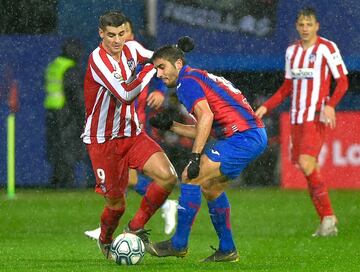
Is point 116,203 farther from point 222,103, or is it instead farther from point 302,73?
point 302,73

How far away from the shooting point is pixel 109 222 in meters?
10.8

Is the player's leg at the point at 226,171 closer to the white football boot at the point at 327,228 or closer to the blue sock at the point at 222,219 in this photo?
the blue sock at the point at 222,219

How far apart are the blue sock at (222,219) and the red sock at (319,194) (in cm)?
299

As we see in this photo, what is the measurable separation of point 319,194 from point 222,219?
3.16 metres

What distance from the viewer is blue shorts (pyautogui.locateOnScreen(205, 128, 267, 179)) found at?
32.7ft

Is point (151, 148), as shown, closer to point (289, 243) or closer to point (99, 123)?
point (99, 123)

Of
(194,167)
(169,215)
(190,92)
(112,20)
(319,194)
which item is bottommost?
(169,215)

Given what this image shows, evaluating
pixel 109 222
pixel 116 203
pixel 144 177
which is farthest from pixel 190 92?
pixel 144 177

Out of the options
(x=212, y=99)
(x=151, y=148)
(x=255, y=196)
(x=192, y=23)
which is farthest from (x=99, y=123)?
(x=192, y=23)

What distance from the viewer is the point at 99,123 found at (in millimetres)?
10734

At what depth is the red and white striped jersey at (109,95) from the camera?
10484 mm

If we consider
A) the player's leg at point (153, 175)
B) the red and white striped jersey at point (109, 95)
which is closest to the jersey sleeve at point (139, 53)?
the red and white striped jersey at point (109, 95)

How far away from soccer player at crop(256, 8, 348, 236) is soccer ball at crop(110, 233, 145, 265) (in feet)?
11.6

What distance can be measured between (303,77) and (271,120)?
5427mm
